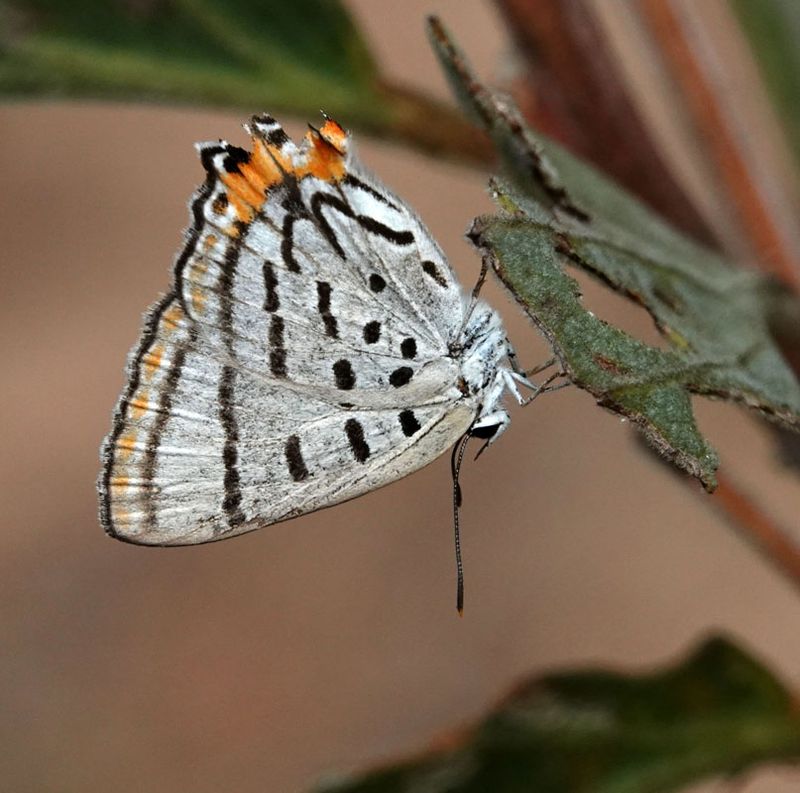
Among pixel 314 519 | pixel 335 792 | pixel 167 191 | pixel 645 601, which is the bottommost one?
pixel 335 792

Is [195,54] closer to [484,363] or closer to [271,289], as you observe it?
[271,289]

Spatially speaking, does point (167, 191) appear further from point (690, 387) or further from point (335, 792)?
point (690, 387)

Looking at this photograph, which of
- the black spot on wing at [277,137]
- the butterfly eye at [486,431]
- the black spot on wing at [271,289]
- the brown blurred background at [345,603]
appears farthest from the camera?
the brown blurred background at [345,603]

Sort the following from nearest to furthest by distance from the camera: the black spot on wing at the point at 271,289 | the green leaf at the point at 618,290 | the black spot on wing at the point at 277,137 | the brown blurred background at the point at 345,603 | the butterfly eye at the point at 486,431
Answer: the green leaf at the point at 618,290
the black spot on wing at the point at 277,137
the black spot on wing at the point at 271,289
the butterfly eye at the point at 486,431
the brown blurred background at the point at 345,603

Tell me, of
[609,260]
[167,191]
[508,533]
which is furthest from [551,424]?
[609,260]

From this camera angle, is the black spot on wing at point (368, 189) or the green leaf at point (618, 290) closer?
the green leaf at point (618, 290)

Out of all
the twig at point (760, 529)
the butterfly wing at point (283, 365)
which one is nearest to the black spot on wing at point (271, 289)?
the butterfly wing at point (283, 365)

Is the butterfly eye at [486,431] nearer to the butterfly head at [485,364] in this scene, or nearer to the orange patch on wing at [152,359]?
the butterfly head at [485,364]
